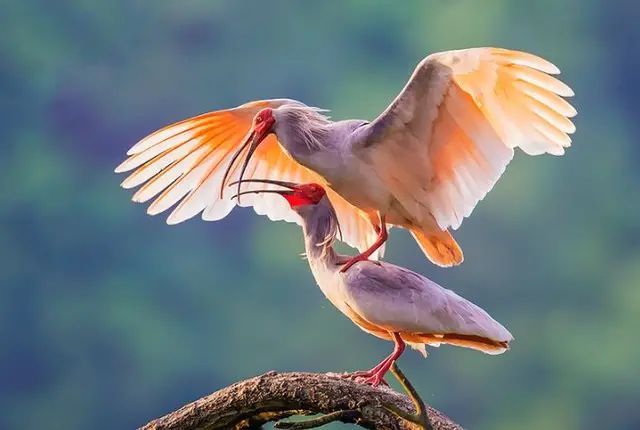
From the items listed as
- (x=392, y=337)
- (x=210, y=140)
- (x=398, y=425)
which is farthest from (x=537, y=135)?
(x=210, y=140)

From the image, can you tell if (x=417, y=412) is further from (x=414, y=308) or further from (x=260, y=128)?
(x=260, y=128)

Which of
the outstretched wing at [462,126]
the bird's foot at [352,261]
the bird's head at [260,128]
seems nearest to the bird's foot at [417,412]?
the bird's foot at [352,261]

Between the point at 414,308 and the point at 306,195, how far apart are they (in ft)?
1.28

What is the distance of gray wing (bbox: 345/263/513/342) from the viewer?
2.63 m

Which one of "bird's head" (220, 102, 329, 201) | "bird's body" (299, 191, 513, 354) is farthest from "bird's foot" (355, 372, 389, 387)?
"bird's head" (220, 102, 329, 201)

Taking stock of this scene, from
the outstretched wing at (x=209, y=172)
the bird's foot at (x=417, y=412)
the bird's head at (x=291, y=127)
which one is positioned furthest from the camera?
the outstretched wing at (x=209, y=172)

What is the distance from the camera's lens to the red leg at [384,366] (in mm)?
2650

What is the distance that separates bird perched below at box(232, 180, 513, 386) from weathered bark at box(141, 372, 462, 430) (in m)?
0.13

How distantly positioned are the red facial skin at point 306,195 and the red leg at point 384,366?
0.37m

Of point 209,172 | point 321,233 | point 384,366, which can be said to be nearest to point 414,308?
point 384,366

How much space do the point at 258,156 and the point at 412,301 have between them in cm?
84

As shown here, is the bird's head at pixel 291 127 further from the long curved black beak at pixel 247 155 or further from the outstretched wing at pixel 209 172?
the outstretched wing at pixel 209 172

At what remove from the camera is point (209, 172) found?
3275 mm

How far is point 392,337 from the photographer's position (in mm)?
2746
